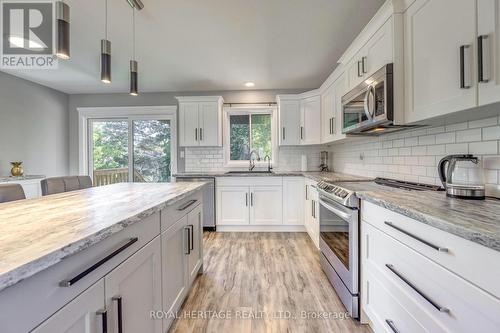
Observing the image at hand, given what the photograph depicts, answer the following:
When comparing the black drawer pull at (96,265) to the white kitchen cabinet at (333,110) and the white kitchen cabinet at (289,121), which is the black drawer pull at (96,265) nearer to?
the white kitchen cabinet at (333,110)

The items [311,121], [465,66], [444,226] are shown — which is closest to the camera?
[444,226]

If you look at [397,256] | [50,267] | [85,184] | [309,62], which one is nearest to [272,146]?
[309,62]

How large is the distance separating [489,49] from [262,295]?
2.10 metres

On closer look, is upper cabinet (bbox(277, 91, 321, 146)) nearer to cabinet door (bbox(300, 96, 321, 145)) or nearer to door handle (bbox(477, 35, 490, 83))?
cabinet door (bbox(300, 96, 321, 145))

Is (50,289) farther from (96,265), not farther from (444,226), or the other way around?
(444,226)

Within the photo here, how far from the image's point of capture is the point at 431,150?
5.85 ft

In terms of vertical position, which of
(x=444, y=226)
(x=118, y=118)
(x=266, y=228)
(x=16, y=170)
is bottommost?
(x=266, y=228)

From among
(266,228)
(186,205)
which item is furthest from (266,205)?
(186,205)

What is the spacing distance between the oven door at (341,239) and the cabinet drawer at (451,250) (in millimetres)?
377

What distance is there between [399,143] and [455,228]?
1.56 metres

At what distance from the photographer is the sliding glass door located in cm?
458

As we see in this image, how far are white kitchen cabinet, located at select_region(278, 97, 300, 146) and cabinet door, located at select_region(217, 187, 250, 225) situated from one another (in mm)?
1120

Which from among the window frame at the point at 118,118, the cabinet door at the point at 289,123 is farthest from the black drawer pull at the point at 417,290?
the window frame at the point at 118,118

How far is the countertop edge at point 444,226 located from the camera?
71 centimetres
